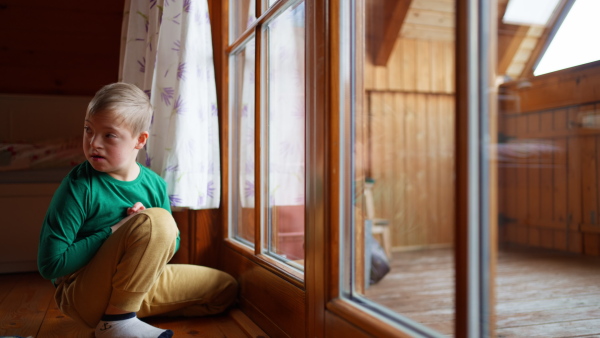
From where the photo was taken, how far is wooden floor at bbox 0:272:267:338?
133cm

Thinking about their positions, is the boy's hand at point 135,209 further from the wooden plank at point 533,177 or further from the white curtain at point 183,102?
the wooden plank at point 533,177

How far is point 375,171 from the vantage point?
4035 millimetres

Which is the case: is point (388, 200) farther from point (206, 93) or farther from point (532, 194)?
point (206, 93)

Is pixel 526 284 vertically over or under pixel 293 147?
under

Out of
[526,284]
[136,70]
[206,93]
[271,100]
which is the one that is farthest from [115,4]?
[526,284]

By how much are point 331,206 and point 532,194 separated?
2.84 metres

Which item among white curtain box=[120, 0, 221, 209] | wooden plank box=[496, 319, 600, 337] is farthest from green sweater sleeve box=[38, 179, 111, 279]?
wooden plank box=[496, 319, 600, 337]

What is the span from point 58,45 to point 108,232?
2.20 metres

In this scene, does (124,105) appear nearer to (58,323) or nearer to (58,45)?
(58,323)

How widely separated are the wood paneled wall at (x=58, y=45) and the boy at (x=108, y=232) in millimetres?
1974

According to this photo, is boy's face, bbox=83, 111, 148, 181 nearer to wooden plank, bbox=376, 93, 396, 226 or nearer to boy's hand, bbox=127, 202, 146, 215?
boy's hand, bbox=127, 202, 146, 215

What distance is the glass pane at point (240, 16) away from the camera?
157cm

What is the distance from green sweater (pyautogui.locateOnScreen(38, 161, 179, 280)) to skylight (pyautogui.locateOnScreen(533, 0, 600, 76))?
2848 millimetres

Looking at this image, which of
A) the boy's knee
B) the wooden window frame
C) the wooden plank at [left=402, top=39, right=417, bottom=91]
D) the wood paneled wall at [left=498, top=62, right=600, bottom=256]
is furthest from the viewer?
the wooden plank at [left=402, top=39, right=417, bottom=91]
